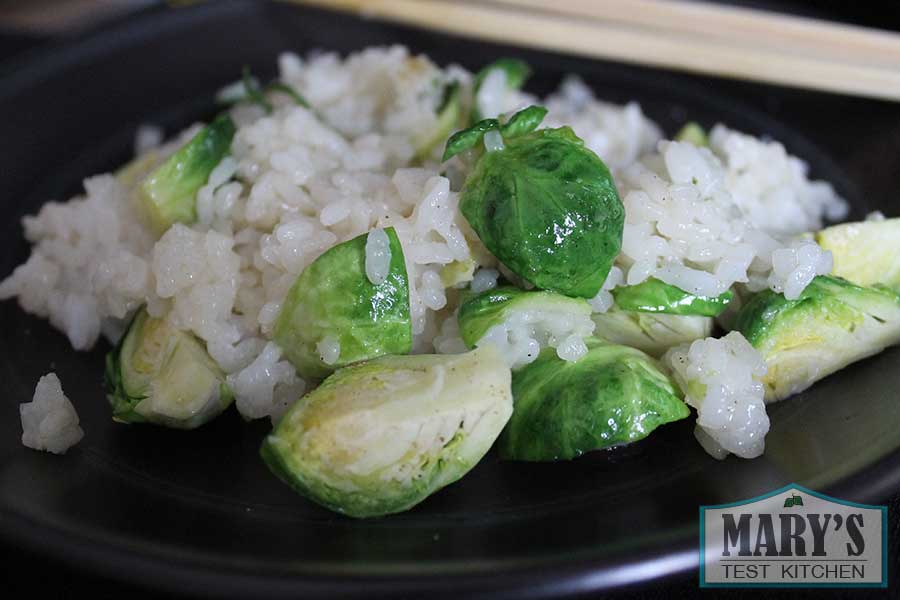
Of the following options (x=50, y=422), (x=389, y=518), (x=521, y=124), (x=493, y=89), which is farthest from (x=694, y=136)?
(x=50, y=422)

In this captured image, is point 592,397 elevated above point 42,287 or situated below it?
below

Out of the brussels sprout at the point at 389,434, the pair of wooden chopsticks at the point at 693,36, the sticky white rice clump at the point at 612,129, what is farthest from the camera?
the pair of wooden chopsticks at the point at 693,36

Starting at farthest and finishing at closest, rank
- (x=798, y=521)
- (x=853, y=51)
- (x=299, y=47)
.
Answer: (x=299, y=47) → (x=853, y=51) → (x=798, y=521)

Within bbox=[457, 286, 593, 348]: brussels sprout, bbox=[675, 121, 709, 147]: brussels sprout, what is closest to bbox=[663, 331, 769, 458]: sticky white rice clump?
bbox=[457, 286, 593, 348]: brussels sprout

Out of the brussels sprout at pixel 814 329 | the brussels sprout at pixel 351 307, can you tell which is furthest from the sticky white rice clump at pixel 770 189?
the brussels sprout at pixel 351 307

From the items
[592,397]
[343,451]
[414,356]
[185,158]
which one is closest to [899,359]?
[592,397]

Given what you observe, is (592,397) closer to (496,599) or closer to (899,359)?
(496,599)

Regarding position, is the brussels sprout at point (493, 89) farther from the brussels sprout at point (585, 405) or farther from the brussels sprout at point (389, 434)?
the brussels sprout at point (389, 434)

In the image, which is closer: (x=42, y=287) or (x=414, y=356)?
(x=414, y=356)

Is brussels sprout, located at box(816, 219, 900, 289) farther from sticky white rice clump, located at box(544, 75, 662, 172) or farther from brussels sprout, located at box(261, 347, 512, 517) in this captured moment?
brussels sprout, located at box(261, 347, 512, 517)
